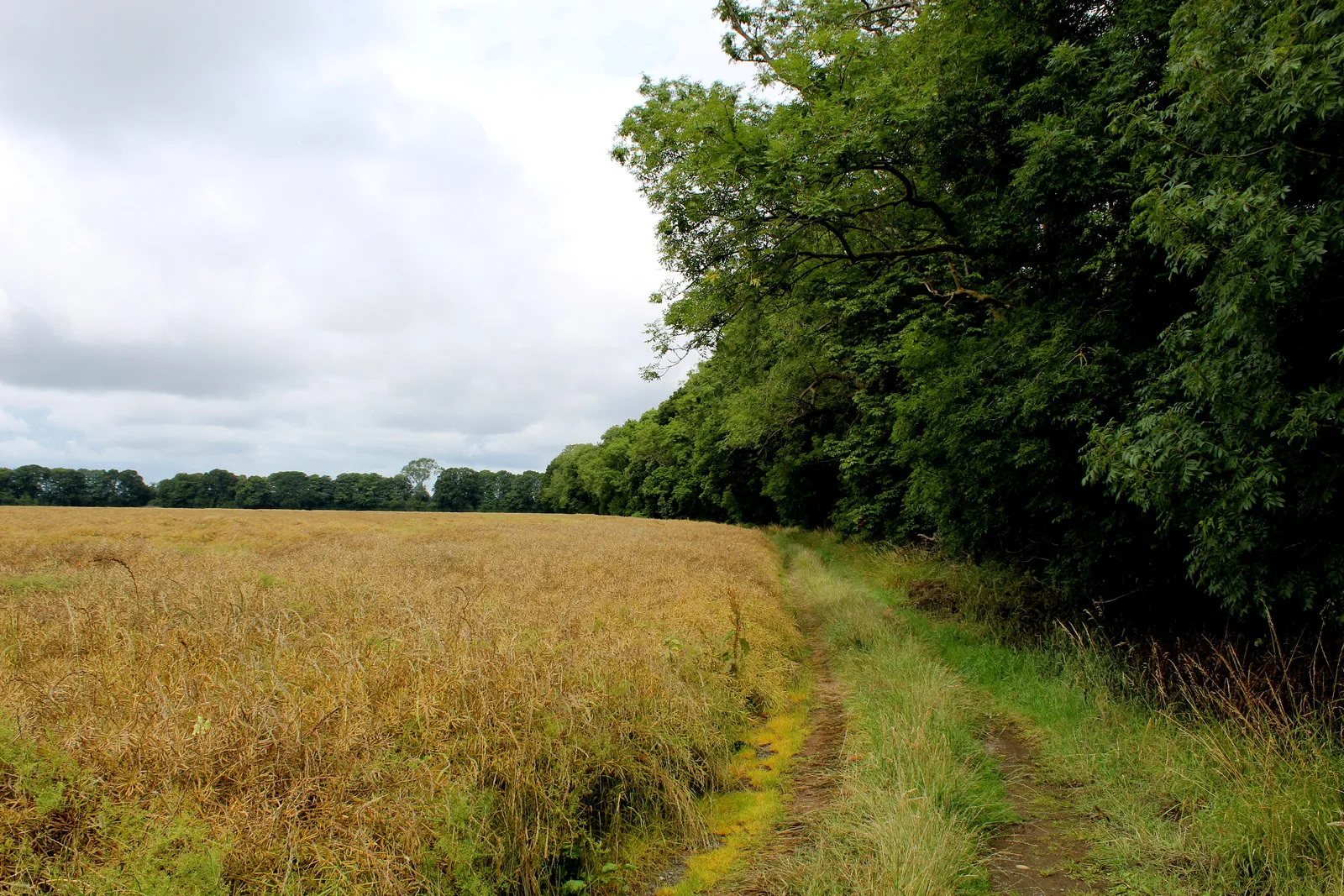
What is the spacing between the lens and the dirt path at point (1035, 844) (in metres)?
3.61

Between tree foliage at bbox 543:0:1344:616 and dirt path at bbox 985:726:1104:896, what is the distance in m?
2.18

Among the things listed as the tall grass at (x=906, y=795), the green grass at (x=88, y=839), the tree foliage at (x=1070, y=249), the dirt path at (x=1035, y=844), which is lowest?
the dirt path at (x=1035, y=844)

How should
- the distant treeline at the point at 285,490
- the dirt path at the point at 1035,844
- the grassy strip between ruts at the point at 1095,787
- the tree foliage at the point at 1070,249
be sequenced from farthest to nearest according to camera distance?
the distant treeline at the point at 285,490, the tree foliage at the point at 1070,249, the dirt path at the point at 1035,844, the grassy strip between ruts at the point at 1095,787

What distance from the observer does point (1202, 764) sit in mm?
4277

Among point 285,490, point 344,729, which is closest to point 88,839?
point 344,729

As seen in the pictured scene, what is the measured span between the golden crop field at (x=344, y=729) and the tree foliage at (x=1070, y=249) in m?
4.25

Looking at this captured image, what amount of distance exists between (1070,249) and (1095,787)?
233 inches

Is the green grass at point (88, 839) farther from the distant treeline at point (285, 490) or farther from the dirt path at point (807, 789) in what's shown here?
the distant treeline at point (285, 490)

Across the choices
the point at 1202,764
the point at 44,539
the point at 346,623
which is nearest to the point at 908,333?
the point at 1202,764

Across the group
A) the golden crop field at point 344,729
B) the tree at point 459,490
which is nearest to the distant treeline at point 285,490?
the tree at point 459,490

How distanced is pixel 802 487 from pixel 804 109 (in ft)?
68.6

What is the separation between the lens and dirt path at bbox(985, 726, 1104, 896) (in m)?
3.61

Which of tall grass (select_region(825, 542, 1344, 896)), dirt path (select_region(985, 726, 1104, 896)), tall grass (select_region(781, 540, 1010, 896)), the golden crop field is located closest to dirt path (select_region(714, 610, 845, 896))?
tall grass (select_region(781, 540, 1010, 896))

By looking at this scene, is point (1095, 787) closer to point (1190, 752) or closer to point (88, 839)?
point (1190, 752)
